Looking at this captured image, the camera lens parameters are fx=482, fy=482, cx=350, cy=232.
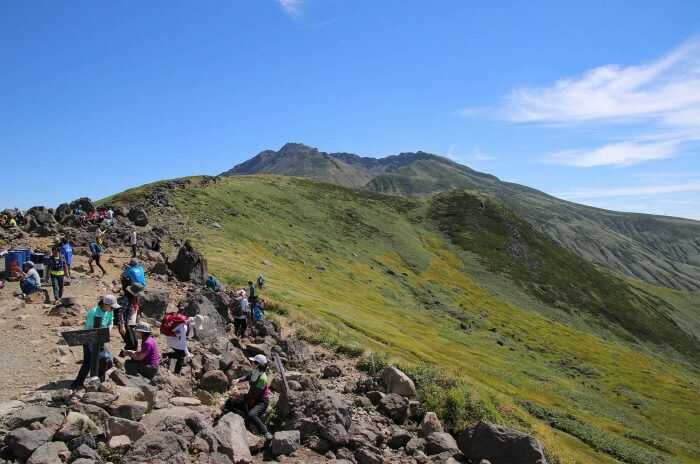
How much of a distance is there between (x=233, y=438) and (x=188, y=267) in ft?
84.8

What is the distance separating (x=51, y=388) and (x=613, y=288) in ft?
634

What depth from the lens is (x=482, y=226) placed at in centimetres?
18338

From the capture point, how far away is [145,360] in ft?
56.6

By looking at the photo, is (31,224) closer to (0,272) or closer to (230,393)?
(0,272)

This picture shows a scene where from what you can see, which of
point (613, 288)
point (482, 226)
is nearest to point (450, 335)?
point (482, 226)

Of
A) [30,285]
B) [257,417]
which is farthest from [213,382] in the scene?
[30,285]

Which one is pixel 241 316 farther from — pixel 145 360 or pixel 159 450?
pixel 159 450

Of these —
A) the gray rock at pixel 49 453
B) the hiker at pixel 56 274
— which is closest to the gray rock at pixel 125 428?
the gray rock at pixel 49 453

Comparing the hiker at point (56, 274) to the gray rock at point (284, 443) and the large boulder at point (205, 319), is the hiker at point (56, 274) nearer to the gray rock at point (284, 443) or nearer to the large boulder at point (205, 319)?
the large boulder at point (205, 319)

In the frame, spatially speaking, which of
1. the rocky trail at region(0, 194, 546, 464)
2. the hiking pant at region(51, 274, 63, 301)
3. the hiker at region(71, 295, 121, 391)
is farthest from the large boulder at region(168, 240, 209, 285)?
the hiker at region(71, 295, 121, 391)

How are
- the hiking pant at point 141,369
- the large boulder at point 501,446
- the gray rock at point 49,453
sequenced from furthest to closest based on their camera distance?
the large boulder at point 501,446 → the hiking pant at point 141,369 → the gray rock at point 49,453

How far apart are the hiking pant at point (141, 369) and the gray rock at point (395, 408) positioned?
30.0 ft

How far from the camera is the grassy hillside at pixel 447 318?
154 feet

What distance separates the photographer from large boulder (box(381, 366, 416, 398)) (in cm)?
2178
